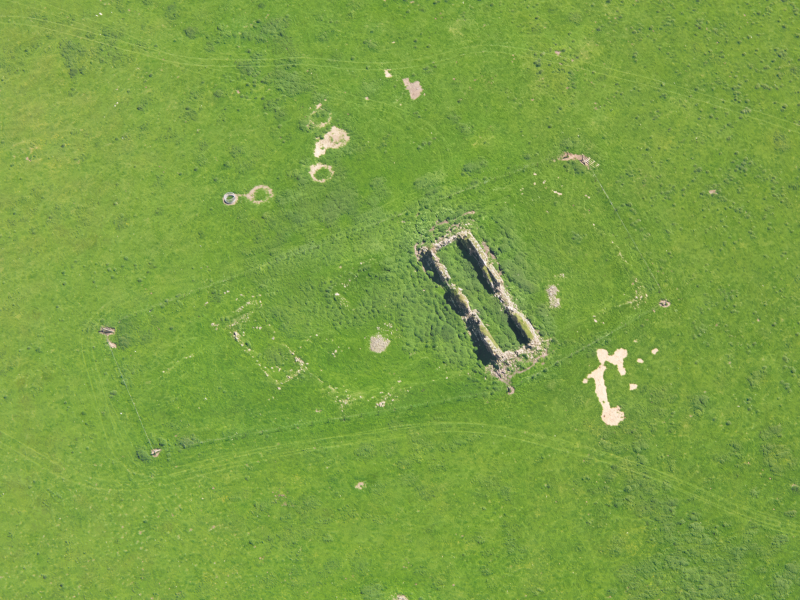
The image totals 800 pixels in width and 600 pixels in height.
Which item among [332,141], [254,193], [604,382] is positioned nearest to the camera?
[604,382]

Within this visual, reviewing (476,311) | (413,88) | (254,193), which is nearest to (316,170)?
(254,193)

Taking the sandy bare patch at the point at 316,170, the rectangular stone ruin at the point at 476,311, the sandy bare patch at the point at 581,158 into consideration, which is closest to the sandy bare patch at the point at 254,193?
the sandy bare patch at the point at 316,170

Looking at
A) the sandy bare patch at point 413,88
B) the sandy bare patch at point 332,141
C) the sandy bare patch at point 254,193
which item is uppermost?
the sandy bare patch at point 413,88

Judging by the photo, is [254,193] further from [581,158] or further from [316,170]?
[581,158]

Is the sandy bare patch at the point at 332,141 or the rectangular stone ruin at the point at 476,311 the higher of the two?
the sandy bare patch at the point at 332,141

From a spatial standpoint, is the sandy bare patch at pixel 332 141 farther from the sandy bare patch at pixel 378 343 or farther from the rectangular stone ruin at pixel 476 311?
the sandy bare patch at pixel 378 343

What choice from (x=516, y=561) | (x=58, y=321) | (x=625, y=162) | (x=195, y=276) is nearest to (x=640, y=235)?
(x=625, y=162)
